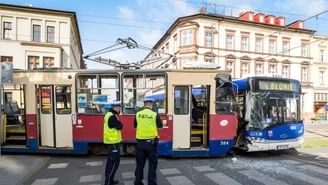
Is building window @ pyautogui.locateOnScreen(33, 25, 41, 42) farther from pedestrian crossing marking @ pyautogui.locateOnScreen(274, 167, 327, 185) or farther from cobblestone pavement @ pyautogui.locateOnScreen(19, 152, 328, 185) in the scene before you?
pedestrian crossing marking @ pyautogui.locateOnScreen(274, 167, 327, 185)

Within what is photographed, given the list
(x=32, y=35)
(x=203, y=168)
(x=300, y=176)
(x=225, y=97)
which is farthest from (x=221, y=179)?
(x=32, y=35)

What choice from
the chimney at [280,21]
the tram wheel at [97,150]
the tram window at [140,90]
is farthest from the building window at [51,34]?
the chimney at [280,21]

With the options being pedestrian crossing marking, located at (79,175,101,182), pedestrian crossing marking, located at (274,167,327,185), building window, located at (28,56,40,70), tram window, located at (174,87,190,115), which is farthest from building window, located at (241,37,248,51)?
pedestrian crossing marking, located at (79,175,101,182)

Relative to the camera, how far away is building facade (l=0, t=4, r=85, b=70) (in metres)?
26.0

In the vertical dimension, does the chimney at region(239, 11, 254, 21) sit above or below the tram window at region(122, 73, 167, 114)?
above

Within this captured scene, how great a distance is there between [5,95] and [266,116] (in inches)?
374

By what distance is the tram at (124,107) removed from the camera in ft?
25.4

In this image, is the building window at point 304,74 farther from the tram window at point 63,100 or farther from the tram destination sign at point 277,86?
the tram window at point 63,100

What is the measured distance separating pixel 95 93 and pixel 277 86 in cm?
622

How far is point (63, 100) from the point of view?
801 centimetres

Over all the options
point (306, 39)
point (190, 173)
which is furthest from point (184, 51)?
point (190, 173)

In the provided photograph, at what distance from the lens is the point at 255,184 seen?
5.46 meters

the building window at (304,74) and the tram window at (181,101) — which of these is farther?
the building window at (304,74)

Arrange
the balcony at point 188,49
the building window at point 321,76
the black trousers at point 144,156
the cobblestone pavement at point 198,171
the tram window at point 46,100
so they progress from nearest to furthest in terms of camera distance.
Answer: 1. the black trousers at point 144,156
2. the cobblestone pavement at point 198,171
3. the tram window at point 46,100
4. the balcony at point 188,49
5. the building window at point 321,76
